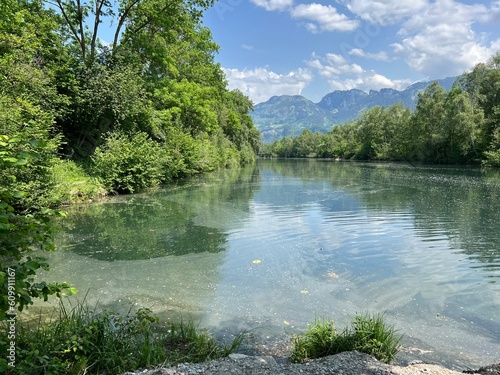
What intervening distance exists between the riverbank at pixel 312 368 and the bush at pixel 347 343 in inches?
15.7

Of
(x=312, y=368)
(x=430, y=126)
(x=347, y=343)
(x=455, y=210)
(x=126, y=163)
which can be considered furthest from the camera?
(x=430, y=126)

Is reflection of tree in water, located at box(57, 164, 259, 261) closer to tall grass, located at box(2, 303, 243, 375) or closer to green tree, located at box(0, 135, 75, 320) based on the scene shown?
tall grass, located at box(2, 303, 243, 375)

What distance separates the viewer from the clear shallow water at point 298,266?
613 cm

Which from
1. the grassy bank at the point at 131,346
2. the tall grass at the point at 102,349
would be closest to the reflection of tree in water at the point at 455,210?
the grassy bank at the point at 131,346

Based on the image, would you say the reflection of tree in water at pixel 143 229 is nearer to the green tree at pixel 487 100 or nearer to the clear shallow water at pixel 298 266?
the clear shallow water at pixel 298 266

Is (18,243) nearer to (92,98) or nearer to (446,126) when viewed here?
(92,98)

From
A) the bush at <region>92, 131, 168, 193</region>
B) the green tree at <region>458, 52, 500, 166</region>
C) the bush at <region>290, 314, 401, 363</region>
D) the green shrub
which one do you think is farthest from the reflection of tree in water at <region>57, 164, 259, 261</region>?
the green tree at <region>458, 52, 500, 166</region>

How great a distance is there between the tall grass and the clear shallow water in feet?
4.00

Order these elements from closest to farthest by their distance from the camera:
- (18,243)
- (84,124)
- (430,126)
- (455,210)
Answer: (18,243) < (455,210) < (84,124) < (430,126)

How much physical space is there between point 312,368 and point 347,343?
39.9 inches

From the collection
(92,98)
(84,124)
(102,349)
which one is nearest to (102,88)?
(92,98)

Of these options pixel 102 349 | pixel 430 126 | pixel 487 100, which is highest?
pixel 487 100

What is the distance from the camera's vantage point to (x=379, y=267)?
8.88 meters

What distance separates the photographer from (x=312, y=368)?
3846 millimetres
